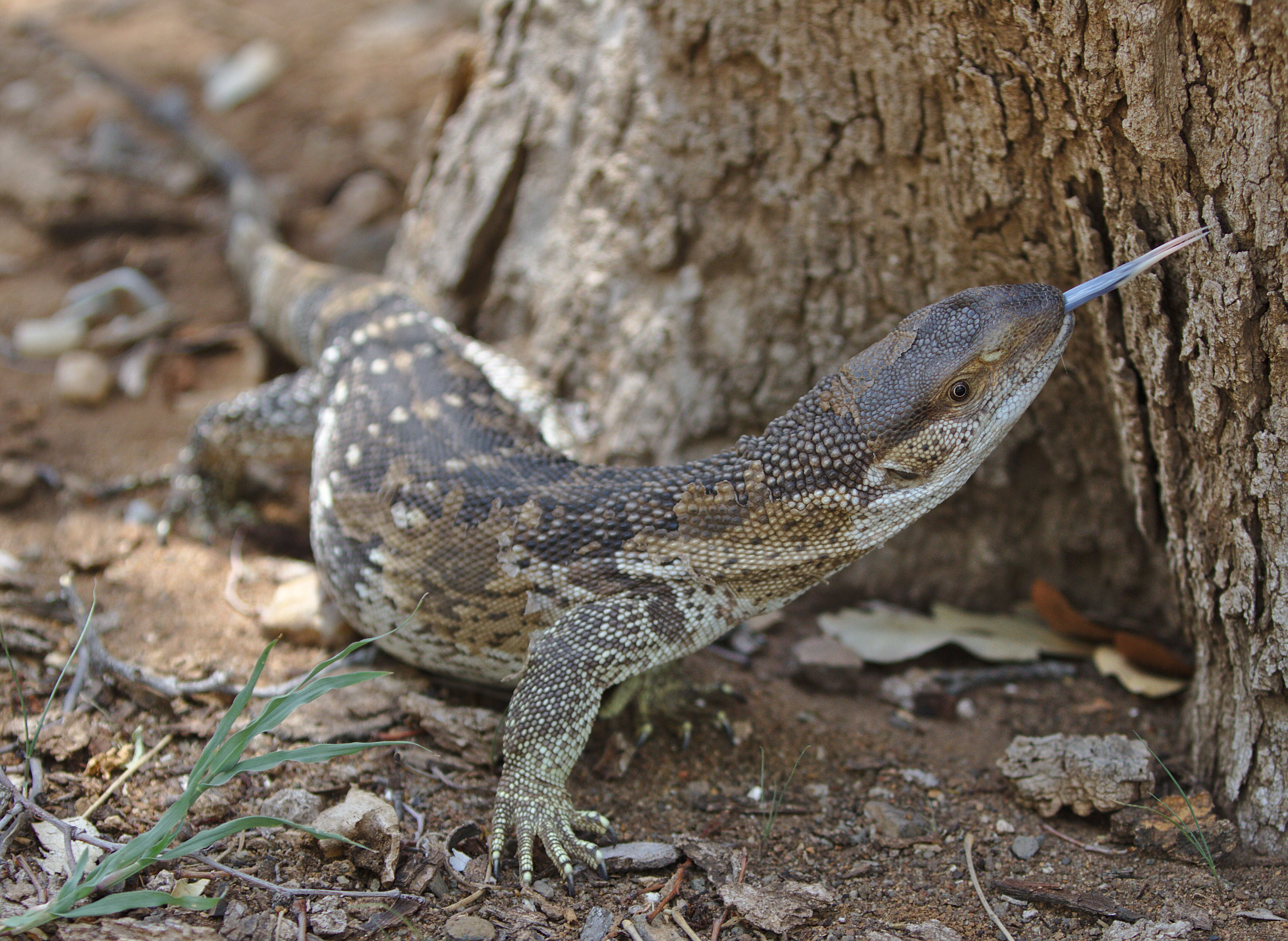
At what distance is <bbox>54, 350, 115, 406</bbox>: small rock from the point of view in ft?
21.9

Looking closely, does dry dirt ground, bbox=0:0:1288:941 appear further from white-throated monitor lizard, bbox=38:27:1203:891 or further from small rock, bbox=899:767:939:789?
white-throated monitor lizard, bbox=38:27:1203:891

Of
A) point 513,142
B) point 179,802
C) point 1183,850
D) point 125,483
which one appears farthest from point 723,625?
point 125,483

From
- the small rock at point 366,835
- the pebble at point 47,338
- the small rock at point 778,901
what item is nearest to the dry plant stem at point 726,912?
the small rock at point 778,901

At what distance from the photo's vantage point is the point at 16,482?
226 inches

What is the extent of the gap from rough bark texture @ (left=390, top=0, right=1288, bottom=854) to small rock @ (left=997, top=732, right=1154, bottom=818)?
0.42 metres

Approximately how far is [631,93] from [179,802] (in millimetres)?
4191

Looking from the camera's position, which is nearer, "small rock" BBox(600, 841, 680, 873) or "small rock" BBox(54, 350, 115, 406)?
"small rock" BBox(600, 841, 680, 873)

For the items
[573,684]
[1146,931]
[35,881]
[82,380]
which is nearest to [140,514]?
[82,380]

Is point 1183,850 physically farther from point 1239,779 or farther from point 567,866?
point 567,866

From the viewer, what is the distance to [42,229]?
25.7ft

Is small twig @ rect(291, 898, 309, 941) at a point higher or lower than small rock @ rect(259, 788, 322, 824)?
higher

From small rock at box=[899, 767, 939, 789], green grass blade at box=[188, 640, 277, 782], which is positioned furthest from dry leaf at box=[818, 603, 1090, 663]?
green grass blade at box=[188, 640, 277, 782]

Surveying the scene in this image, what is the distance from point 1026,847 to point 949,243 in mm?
Result: 2758

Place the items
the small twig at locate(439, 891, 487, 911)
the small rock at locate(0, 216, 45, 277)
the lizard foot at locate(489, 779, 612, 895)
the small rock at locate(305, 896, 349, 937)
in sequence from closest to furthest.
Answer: the small rock at locate(305, 896, 349, 937) < the small twig at locate(439, 891, 487, 911) < the lizard foot at locate(489, 779, 612, 895) < the small rock at locate(0, 216, 45, 277)
